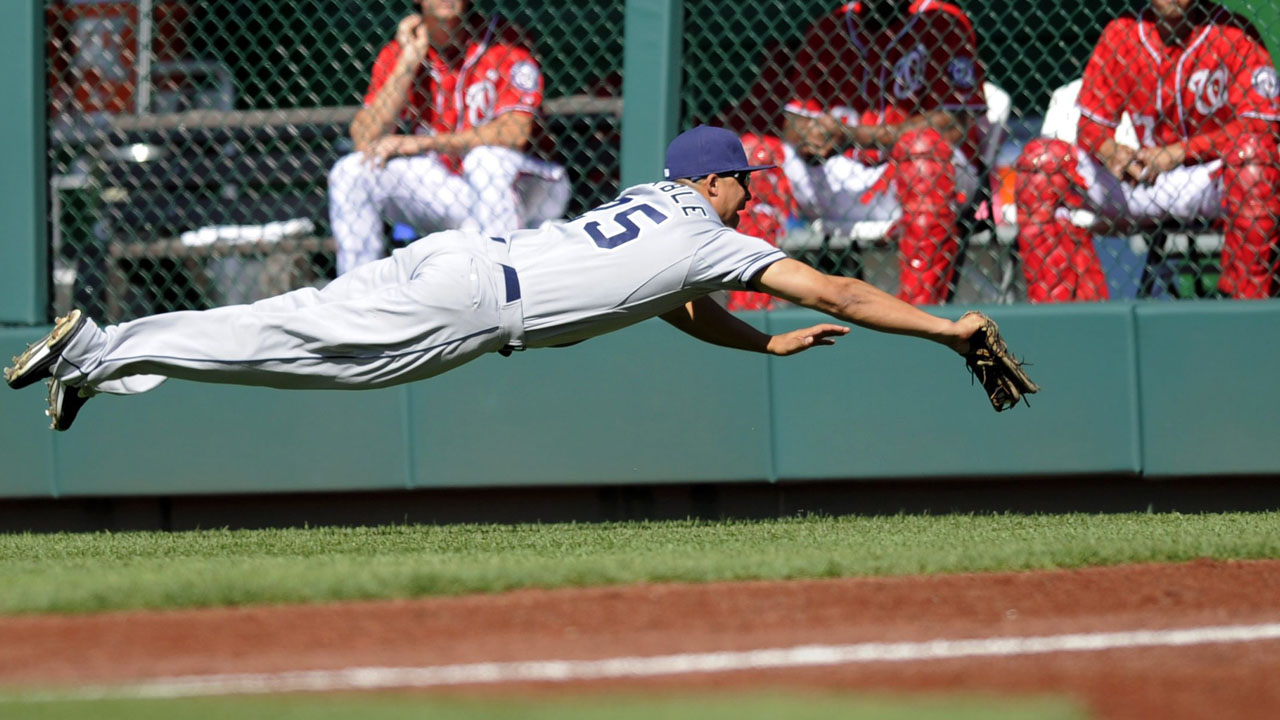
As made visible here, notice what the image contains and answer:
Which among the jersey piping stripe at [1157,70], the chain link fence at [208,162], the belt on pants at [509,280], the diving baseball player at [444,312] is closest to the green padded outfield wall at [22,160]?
the chain link fence at [208,162]

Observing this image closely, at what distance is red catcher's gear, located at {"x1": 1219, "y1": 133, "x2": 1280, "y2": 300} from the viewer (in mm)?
5562

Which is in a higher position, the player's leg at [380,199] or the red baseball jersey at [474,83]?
the red baseball jersey at [474,83]

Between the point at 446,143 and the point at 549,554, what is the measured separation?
2125 millimetres

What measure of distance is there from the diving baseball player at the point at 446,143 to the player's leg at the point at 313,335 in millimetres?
1657

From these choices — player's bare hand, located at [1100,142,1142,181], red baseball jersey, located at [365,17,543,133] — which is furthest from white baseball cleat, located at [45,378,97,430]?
player's bare hand, located at [1100,142,1142,181]

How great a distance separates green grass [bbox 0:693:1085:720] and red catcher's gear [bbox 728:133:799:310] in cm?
352

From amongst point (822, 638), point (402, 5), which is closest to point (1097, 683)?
point (822, 638)

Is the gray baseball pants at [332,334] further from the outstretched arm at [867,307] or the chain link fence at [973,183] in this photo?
the chain link fence at [973,183]

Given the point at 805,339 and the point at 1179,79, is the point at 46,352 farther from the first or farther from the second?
the point at 1179,79

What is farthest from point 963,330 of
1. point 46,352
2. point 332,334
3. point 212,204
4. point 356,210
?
point 212,204

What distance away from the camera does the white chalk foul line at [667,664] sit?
101 inches

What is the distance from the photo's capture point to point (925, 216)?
18.7 ft

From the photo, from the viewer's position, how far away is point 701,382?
5.73 meters

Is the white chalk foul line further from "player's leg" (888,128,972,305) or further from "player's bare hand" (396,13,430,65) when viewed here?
"player's bare hand" (396,13,430,65)
